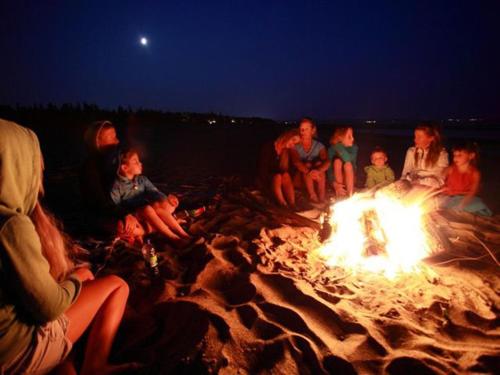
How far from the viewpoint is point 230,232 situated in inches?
170

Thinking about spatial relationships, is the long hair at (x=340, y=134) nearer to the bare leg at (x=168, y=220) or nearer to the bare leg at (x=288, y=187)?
the bare leg at (x=288, y=187)

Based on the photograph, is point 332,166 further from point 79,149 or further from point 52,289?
point 79,149

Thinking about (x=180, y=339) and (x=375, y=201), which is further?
(x=375, y=201)

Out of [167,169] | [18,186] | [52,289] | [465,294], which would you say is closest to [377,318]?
[465,294]

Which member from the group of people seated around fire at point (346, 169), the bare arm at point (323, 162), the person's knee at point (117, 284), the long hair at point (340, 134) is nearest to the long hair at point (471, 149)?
the group of people seated around fire at point (346, 169)

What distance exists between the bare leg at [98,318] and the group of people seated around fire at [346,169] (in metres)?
3.87

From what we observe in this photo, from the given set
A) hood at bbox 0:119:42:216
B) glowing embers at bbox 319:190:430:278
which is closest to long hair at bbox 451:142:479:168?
glowing embers at bbox 319:190:430:278

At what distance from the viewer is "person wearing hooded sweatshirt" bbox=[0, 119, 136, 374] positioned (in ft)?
4.69

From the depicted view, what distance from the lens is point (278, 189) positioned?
5723mm

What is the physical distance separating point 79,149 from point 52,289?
1315cm

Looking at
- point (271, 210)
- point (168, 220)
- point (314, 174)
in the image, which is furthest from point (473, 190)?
point (168, 220)

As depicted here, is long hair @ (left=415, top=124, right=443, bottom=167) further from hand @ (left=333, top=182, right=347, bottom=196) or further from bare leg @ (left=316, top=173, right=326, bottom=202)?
bare leg @ (left=316, top=173, right=326, bottom=202)

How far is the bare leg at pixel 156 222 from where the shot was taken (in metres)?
4.11

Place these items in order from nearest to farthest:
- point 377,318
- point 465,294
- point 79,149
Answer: point 377,318 → point 465,294 → point 79,149
